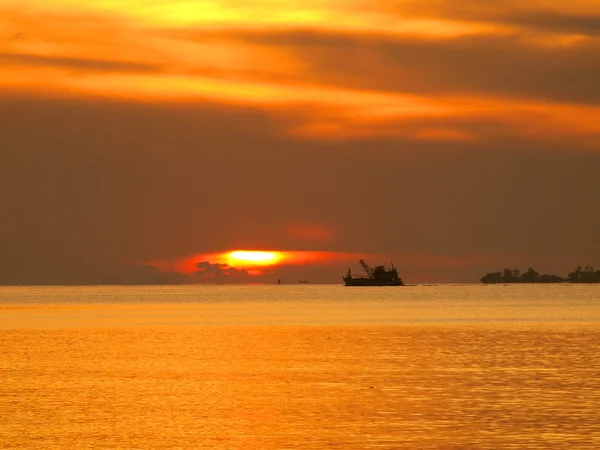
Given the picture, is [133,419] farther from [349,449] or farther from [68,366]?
[68,366]

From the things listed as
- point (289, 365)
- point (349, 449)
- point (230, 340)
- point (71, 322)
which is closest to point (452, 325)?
point (230, 340)

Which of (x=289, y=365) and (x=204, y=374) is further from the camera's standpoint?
(x=289, y=365)

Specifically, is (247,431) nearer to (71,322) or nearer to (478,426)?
(478,426)

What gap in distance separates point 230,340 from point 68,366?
113ft

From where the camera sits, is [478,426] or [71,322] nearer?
[478,426]

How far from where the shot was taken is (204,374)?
72.9m

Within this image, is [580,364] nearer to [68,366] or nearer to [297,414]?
[297,414]

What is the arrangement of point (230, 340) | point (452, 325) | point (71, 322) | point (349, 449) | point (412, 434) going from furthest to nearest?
point (71, 322) < point (452, 325) < point (230, 340) < point (412, 434) < point (349, 449)

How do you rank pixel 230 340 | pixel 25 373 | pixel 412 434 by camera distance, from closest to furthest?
pixel 412 434 < pixel 25 373 < pixel 230 340

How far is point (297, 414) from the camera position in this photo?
52.2 m

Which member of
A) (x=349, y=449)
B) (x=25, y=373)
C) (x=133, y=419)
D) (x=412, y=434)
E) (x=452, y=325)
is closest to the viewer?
(x=349, y=449)

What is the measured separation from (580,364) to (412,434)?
31.4 m

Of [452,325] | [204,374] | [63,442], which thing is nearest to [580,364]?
[204,374]

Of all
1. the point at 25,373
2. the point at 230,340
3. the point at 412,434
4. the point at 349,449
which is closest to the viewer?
the point at 349,449
